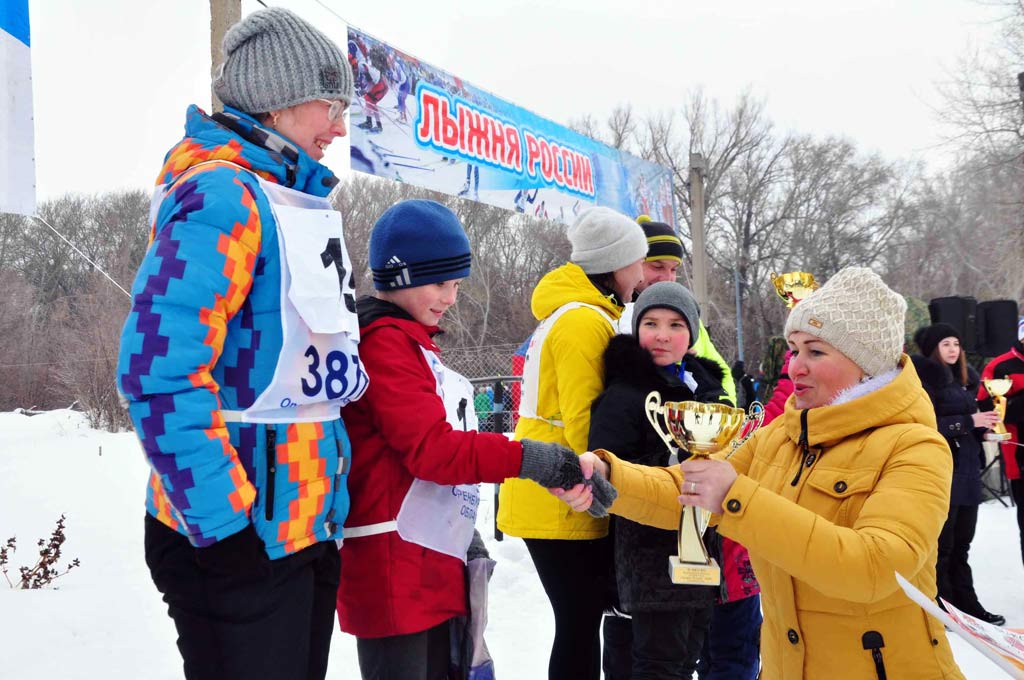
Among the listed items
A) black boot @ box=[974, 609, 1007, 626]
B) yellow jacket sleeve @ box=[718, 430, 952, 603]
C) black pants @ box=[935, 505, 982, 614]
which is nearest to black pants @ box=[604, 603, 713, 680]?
yellow jacket sleeve @ box=[718, 430, 952, 603]

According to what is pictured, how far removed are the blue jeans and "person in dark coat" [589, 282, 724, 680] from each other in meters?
0.56

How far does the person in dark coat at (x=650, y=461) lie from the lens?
2.72 meters

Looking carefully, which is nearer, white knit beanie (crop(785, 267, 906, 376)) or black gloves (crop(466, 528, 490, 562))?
white knit beanie (crop(785, 267, 906, 376))

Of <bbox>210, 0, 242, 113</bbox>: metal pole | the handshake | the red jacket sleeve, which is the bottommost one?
the handshake

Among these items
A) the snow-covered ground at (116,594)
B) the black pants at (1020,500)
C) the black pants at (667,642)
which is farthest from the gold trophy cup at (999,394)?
the black pants at (667,642)

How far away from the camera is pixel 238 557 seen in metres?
1.65

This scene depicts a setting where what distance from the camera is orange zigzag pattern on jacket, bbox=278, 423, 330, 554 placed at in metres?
1.74

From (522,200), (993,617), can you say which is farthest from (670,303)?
(522,200)

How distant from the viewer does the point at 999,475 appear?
9.53 metres

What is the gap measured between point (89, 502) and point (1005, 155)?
17875 mm

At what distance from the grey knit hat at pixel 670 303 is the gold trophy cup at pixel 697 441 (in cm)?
98

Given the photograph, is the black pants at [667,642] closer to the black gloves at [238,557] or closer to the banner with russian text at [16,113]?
the black gloves at [238,557]

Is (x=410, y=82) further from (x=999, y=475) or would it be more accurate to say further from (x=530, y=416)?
(x=999, y=475)

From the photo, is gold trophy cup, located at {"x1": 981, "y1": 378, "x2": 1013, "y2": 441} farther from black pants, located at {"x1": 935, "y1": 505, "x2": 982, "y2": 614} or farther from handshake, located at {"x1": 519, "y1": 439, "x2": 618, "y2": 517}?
handshake, located at {"x1": 519, "y1": 439, "x2": 618, "y2": 517}
